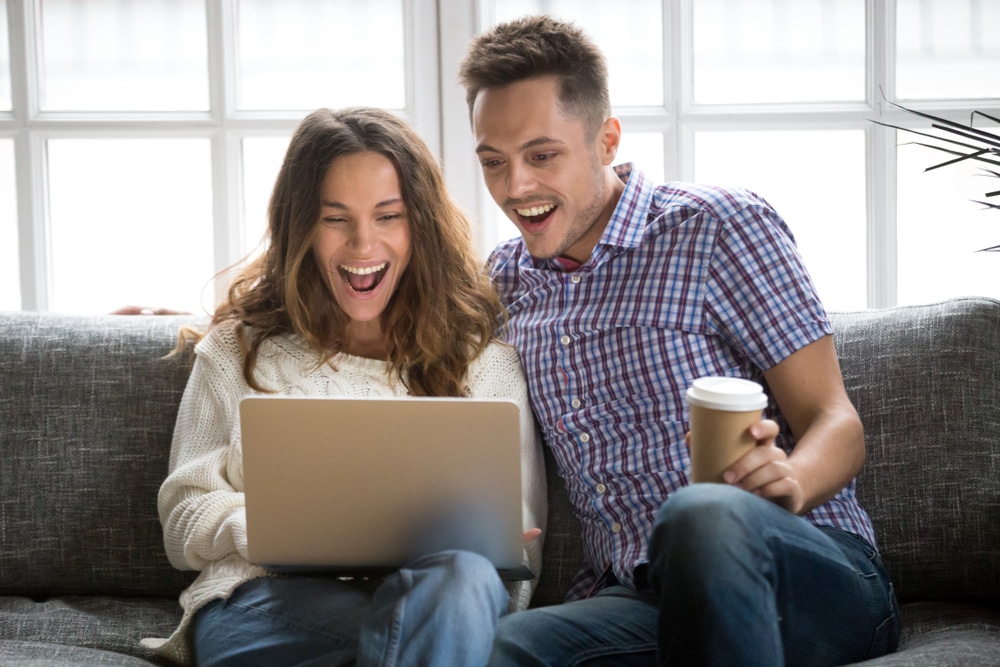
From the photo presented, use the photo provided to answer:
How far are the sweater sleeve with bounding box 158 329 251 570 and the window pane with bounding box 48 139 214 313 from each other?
0.79 m

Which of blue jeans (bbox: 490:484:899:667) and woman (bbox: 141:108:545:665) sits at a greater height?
woman (bbox: 141:108:545:665)

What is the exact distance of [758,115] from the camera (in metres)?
2.37

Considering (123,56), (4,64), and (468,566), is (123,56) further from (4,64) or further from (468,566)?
(468,566)

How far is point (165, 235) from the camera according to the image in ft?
8.28

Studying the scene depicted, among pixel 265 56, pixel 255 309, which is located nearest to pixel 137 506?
pixel 255 309

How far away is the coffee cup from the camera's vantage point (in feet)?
3.85

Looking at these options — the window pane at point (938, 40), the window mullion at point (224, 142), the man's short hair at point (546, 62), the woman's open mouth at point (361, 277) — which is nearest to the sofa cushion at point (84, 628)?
the woman's open mouth at point (361, 277)

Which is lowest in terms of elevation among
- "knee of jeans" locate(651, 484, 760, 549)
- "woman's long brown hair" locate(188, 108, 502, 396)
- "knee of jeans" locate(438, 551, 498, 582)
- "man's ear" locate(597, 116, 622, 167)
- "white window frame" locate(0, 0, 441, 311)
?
"knee of jeans" locate(438, 551, 498, 582)

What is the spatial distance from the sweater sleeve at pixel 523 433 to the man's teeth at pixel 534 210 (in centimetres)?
23

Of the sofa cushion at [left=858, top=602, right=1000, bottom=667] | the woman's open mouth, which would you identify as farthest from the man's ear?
the sofa cushion at [left=858, top=602, right=1000, bottom=667]

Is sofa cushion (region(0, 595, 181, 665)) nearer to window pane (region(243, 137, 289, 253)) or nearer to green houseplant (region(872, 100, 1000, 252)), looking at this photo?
window pane (region(243, 137, 289, 253))

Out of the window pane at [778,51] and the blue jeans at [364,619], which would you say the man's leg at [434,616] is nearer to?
the blue jeans at [364,619]

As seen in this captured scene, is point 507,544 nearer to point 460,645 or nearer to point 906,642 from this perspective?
point 460,645

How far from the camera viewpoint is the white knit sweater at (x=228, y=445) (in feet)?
5.21
